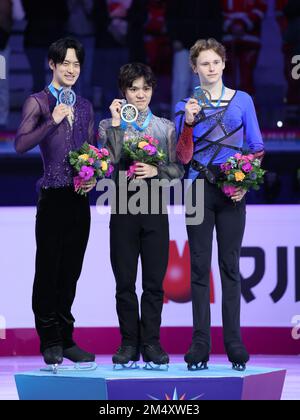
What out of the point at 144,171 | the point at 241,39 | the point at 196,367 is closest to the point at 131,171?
the point at 144,171

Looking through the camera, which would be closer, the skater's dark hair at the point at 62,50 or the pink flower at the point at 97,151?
the pink flower at the point at 97,151

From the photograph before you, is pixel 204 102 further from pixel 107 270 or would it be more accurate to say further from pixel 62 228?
pixel 107 270

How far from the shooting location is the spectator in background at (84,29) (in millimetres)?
9148

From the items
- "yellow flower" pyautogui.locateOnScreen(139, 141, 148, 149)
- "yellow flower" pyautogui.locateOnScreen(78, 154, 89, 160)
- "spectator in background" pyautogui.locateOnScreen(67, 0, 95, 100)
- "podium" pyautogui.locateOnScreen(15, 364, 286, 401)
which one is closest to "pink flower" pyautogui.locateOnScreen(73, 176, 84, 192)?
"yellow flower" pyautogui.locateOnScreen(78, 154, 89, 160)

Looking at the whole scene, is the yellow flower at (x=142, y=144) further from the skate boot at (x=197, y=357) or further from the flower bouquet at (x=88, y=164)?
the skate boot at (x=197, y=357)

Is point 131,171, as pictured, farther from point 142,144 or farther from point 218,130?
point 218,130

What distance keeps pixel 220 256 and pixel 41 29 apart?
13.3ft

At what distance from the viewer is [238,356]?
569cm

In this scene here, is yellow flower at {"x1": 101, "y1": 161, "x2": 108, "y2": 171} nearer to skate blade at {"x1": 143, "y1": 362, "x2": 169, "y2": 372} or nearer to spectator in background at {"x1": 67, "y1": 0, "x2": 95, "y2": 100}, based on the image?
skate blade at {"x1": 143, "y1": 362, "x2": 169, "y2": 372}

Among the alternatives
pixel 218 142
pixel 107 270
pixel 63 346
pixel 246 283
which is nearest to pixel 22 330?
pixel 107 270

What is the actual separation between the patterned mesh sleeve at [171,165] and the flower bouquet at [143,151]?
0.05 meters

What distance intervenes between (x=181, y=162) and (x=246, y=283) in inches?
94.8

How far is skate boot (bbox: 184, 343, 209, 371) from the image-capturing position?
5695 mm

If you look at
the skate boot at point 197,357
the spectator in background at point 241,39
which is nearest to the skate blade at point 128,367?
the skate boot at point 197,357
